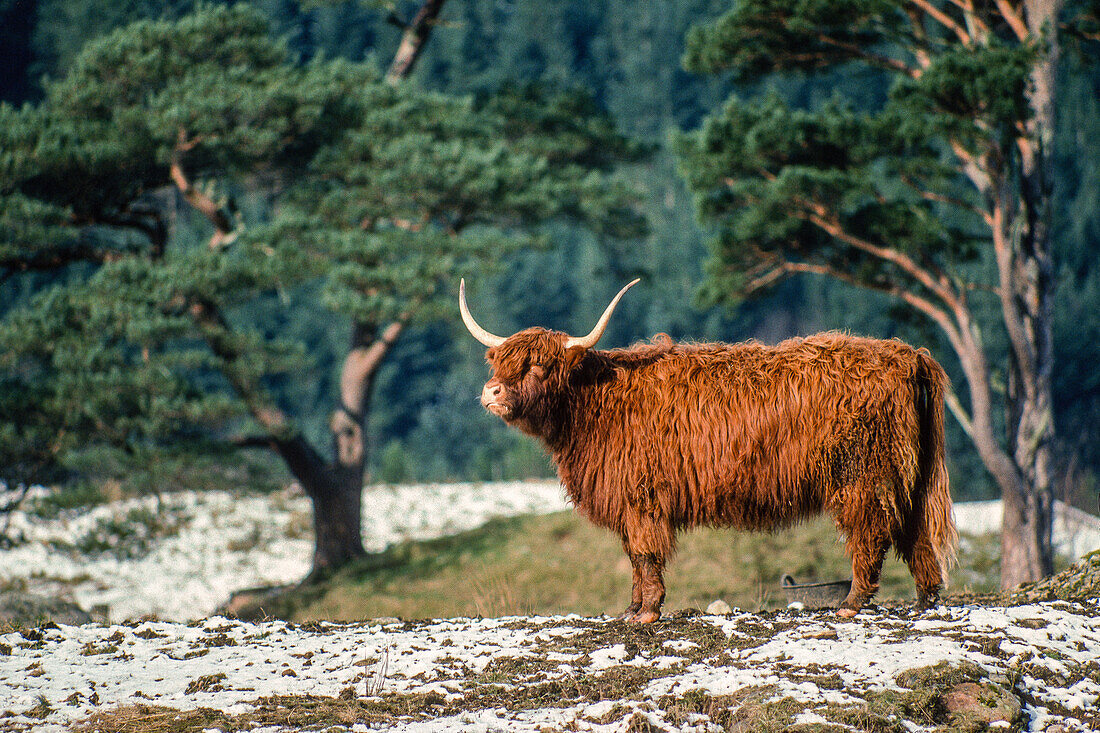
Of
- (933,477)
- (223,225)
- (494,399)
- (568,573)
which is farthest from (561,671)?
(223,225)

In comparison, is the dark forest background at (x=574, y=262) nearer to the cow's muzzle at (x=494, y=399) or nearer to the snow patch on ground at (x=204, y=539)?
the snow patch on ground at (x=204, y=539)

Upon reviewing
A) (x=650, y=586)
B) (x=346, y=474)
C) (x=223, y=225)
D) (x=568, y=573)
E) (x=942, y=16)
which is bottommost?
(x=568, y=573)

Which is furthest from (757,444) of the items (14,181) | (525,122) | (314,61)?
(525,122)

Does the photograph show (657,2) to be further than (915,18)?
Yes

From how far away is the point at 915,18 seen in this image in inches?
414

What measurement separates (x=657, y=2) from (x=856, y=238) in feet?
133

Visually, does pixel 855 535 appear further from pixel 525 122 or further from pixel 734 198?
pixel 525 122

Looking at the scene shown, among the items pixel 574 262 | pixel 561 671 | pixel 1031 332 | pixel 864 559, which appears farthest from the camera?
pixel 574 262

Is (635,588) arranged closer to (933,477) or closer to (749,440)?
(749,440)

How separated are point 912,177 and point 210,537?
10.4 m

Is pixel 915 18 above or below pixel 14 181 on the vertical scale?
above

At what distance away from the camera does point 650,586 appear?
462 cm

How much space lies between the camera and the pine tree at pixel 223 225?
985 cm

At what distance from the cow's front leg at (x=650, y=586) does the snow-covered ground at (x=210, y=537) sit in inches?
277
